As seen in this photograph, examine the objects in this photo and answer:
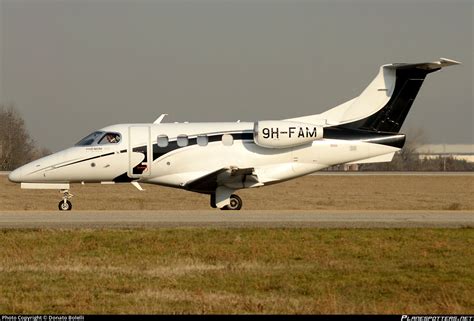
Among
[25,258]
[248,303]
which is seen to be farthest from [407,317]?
[25,258]

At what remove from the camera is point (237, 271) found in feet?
48.9

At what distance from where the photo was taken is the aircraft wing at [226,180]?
28172 millimetres

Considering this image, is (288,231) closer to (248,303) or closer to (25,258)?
(25,258)

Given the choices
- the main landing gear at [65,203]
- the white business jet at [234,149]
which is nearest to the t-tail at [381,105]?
the white business jet at [234,149]

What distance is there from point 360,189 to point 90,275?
40.8 metres

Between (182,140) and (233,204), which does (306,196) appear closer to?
(233,204)

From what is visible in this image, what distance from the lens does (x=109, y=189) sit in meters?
54.7

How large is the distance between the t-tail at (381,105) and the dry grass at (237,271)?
31.5 feet

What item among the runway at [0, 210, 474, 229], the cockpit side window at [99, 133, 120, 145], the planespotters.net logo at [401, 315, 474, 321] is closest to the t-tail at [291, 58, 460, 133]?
the runway at [0, 210, 474, 229]

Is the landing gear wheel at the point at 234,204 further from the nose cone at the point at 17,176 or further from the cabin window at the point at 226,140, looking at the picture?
the nose cone at the point at 17,176

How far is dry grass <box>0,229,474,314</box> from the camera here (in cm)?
1214

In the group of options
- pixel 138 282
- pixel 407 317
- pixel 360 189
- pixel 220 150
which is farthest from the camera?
pixel 360 189

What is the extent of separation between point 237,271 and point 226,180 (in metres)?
13.8

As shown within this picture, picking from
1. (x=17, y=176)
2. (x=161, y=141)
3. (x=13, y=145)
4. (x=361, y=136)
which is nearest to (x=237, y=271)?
(x=161, y=141)
